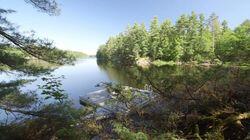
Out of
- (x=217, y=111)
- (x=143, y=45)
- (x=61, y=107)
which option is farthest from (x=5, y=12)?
(x=143, y=45)

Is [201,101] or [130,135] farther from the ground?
[201,101]

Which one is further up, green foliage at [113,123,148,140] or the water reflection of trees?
the water reflection of trees

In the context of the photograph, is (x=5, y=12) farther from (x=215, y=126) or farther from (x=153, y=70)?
(x=215, y=126)

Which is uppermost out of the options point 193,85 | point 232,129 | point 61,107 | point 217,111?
point 193,85

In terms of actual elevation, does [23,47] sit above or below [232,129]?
above

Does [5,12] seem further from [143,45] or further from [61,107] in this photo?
[143,45]

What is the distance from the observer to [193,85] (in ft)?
11.8

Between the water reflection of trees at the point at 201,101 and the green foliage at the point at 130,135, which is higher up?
the water reflection of trees at the point at 201,101

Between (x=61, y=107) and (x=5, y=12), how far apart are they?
10.6 feet

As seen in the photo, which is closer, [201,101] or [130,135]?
[130,135]

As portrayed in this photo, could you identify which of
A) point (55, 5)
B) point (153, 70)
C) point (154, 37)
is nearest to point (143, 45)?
point (154, 37)

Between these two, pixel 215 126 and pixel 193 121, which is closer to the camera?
pixel 215 126

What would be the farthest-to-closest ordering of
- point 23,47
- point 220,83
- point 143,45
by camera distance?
1. point 143,45
2. point 23,47
3. point 220,83

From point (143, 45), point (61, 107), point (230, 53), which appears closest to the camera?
point (230, 53)
